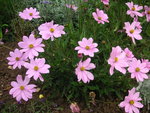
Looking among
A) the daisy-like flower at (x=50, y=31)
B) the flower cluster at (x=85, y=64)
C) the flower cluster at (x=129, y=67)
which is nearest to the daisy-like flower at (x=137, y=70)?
the flower cluster at (x=129, y=67)

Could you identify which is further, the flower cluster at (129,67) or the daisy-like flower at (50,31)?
the daisy-like flower at (50,31)

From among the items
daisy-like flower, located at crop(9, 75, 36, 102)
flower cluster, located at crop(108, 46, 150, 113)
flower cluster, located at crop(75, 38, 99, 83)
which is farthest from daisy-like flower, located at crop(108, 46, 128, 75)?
daisy-like flower, located at crop(9, 75, 36, 102)

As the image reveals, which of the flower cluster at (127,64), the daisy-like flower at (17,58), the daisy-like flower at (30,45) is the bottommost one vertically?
the flower cluster at (127,64)

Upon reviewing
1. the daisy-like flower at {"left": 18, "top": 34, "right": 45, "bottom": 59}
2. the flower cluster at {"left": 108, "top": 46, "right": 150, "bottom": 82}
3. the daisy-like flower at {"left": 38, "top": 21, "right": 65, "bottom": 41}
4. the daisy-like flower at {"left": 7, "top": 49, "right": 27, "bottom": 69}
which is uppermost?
the daisy-like flower at {"left": 38, "top": 21, "right": 65, "bottom": 41}

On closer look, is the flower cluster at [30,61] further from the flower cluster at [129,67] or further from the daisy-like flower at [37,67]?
the flower cluster at [129,67]

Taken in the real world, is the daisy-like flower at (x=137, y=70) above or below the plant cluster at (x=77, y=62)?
below

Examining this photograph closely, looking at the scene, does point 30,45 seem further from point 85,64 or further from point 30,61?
point 85,64

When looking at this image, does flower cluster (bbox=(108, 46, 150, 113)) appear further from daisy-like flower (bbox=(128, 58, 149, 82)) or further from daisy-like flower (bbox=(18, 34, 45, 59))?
daisy-like flower (bbox=(18, 34, 45, 59))

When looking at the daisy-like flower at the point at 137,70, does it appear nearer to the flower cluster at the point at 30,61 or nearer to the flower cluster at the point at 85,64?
the flower cluster at the point at 85,64

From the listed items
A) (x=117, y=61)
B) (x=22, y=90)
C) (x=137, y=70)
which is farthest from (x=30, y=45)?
(x=137, y=70)

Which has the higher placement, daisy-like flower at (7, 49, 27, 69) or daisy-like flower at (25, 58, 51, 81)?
daisy-like flower at (7, 49, 27, 69)

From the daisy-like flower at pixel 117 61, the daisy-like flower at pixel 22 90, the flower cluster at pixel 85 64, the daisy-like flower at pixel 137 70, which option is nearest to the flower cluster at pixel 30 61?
the daisy-like flower at pixel 22 90
